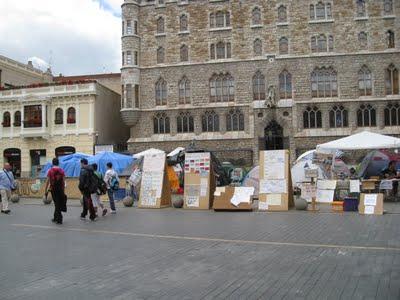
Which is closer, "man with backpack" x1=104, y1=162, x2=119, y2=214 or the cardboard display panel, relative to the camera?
the cardboard display panel

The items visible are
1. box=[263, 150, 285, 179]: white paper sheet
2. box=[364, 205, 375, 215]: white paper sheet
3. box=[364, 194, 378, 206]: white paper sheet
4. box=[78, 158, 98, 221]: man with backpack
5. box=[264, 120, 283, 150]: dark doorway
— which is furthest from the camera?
box=[264, 120, 283, 150]: dark doorway

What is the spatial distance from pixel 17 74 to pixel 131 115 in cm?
1672

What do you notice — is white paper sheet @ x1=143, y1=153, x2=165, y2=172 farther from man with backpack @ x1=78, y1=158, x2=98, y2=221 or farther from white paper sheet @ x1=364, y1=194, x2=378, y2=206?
white paper sheet @ x1=364, y1=194, x2=378, y2=206

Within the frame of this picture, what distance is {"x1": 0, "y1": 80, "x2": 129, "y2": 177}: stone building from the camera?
45.0m

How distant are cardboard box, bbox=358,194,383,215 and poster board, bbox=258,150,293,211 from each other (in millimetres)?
2533

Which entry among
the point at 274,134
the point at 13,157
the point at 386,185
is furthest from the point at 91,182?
the point at 13,157

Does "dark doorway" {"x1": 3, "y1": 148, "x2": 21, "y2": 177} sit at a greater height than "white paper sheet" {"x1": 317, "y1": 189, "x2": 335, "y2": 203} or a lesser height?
greater

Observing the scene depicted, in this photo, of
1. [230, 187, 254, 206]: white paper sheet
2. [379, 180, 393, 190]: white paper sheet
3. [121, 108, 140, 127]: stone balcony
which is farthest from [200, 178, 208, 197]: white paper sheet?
[121, 108, 140, 127]: stone balcony

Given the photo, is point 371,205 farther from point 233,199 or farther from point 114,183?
point 114,183

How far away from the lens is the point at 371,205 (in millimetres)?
14883

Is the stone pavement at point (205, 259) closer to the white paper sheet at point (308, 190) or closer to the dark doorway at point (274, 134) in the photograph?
the white paper sheet at point (308, 190)

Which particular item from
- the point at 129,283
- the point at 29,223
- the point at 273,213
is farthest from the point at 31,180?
the point at 129,283

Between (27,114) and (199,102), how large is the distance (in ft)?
54.8

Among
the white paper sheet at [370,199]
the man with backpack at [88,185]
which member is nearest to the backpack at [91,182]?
the man with backpack at [88,185]
